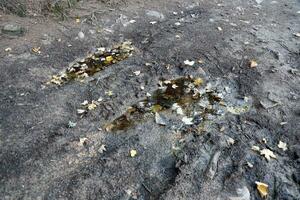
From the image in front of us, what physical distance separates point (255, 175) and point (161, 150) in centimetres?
95

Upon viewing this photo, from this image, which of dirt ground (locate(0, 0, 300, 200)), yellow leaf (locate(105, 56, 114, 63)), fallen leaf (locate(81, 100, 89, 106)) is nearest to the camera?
dirt ground (locate(0, 0, 300, 200))

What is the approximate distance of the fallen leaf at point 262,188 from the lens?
310cm

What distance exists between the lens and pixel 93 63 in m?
4.91

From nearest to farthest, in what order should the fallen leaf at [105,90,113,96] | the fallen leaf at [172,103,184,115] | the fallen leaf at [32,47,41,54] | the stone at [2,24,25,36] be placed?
1. the fallen leaf at [172,103,184,115]
2. the fallen leaf at [105,90,113,96]
3. the fallen leaf at [32,47,41,54]
4. the stone at [2,24,25,36]

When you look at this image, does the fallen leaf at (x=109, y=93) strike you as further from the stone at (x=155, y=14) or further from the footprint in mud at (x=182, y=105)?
the stone at (x=155, y=14)

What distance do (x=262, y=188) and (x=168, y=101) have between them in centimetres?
155

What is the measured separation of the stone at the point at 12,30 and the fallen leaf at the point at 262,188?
4.24 metres

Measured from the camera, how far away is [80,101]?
418 cm

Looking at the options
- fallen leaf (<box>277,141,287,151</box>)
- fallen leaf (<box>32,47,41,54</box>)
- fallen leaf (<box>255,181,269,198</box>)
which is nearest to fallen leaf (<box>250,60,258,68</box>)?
fallen leaf (<box>277,141,287,151</box>)

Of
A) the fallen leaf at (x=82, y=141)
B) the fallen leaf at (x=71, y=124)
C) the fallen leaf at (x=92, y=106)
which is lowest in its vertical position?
the fallen leaf at (x=82, y=141)

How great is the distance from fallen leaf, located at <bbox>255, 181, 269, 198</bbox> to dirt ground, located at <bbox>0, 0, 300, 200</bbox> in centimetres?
4

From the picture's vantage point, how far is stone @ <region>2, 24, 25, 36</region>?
542cm

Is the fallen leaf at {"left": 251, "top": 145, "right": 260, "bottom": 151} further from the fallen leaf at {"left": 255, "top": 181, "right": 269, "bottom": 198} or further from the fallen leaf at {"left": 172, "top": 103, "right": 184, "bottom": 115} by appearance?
the fallen leaf at {"left": 172, "top": 103, "right": 184, "bottom": 115}

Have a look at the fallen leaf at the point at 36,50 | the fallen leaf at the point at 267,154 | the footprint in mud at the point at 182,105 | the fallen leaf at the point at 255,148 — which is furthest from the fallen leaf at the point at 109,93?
the fallen leaf at the point at 267,154
